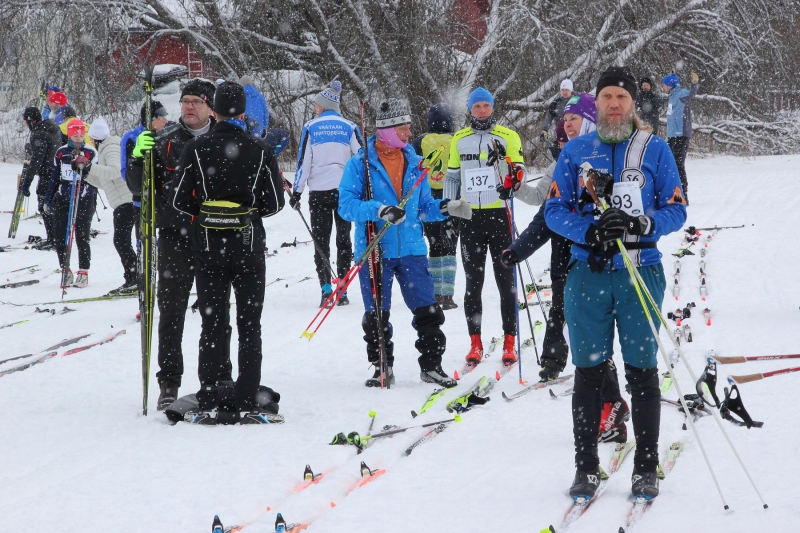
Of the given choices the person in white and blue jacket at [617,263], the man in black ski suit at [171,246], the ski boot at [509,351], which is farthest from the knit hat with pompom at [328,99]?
the person in white and blue jacket at [617,263]

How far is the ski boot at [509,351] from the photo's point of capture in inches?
224

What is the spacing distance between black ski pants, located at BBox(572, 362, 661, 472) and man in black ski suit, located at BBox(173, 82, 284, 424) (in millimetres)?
1908

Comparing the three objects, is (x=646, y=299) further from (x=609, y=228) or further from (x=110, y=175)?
(x=110, y=175)

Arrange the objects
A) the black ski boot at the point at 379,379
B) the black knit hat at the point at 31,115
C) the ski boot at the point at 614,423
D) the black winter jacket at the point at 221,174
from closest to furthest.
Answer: the ski boot at the point at 614,423 → the black winter jacket at the point at 221,174 → the black ski boot at the point at 379,379 → the black knit hat at the point at 31,115

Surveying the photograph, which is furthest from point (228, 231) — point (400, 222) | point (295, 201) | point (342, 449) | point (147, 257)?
point (295, 201)

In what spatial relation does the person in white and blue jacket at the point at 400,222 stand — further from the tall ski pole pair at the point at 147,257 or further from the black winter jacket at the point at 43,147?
the black winter jacket at the point at 43,147

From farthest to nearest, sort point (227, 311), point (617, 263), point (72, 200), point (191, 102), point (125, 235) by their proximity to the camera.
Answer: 1. point (72, 200)
2. point (125, 235)
3. point (191, 102)
4. point (227, 311)
5. point (617, 263)

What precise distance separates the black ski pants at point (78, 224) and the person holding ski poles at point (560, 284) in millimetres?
5624

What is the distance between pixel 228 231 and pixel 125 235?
4525 mm

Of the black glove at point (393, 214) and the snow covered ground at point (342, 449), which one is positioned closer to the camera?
the snow covered ground at point (342, 449)

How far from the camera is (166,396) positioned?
488cm

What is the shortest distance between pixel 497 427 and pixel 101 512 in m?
2.04

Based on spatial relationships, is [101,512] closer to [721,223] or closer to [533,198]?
[533,198]

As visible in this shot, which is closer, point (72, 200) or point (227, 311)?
point (227, 311)
